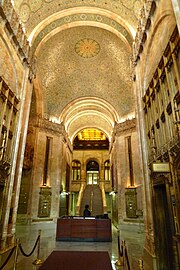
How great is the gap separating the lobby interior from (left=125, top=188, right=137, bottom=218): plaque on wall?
6 centimetres

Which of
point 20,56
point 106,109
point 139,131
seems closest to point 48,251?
point 139,131

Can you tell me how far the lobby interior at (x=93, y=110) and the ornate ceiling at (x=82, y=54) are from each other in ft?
0.20

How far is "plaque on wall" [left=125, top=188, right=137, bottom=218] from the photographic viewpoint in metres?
12.4

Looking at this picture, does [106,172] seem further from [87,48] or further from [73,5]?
[73,5]

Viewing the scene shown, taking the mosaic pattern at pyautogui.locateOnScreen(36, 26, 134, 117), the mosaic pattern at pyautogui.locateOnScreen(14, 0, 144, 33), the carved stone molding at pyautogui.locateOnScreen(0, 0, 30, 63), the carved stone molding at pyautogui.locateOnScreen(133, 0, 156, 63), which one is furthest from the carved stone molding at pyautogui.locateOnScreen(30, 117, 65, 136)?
the carved stone molding at pyautogui.locateOnScreen(133, 0, 156, 63)

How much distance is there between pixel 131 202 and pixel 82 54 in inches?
413

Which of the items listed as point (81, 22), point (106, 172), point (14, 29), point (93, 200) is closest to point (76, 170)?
point (106, 172)

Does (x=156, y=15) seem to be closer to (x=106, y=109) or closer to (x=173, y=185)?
(x=173, y=185)

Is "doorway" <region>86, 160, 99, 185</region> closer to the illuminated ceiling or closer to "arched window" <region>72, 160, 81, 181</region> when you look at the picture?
"arched window" <region>72, 160, 81, 181</region>

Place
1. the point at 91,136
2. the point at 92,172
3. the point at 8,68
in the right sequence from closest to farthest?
the point at 8,68 → the point at 91,136 → the point at 92,172

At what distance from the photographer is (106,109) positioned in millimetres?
16609

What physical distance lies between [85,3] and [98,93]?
22.7 feet

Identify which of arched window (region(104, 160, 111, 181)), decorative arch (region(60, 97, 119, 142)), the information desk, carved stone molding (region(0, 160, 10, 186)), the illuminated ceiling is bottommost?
the information desk

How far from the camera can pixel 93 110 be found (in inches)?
723
